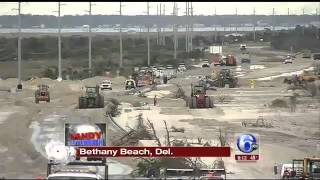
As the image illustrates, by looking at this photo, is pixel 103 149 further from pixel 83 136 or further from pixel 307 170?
pixel 307 170

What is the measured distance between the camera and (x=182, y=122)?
104 ft

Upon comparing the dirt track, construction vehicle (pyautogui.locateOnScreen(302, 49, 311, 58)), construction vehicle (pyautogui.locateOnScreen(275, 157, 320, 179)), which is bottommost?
the dirt track

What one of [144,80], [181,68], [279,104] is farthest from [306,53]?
[279,104]

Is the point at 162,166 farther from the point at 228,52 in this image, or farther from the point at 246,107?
the point at 228,52

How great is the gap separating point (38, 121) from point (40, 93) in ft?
49.5

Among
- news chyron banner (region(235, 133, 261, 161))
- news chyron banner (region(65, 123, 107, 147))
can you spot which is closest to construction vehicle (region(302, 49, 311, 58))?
news chyron banner (region(235, 133, 261, 161))

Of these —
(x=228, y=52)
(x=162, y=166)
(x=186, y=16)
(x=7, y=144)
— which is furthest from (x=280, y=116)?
(x=228, y=52)

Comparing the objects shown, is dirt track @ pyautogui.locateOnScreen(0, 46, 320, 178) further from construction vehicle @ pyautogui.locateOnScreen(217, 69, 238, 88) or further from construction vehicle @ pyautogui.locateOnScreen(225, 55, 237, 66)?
construction vehicle @ pyautogui.locateOnScreen(225, 55, 237, 66)

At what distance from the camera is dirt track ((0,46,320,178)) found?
1733 cm

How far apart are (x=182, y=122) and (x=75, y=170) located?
21.3m

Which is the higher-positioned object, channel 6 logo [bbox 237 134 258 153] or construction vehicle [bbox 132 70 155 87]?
channel 6 logo [bbox 237 134 258 153]

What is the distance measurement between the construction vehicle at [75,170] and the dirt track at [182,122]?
8.36 ft

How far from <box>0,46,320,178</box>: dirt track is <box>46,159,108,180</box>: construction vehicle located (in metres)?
2.55

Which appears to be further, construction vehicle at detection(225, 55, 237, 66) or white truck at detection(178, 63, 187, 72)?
construction vehicle at detection(225, 55, 237, 66)
